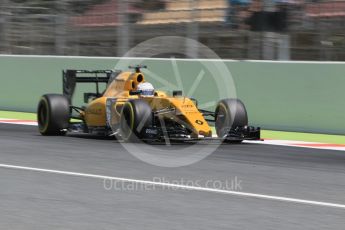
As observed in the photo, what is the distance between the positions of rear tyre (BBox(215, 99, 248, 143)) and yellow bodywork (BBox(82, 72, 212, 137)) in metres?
0.46

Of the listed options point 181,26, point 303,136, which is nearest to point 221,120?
point 303,136

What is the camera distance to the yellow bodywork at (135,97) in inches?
476

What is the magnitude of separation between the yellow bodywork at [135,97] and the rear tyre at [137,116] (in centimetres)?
38

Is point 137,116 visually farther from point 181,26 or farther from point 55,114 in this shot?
point 181,26

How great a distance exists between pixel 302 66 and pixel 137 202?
7.90 metres

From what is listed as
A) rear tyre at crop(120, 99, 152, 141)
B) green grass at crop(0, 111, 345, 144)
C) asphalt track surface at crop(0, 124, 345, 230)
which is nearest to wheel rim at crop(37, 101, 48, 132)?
asphalt track surface at crop(0, 124, 345, 230)

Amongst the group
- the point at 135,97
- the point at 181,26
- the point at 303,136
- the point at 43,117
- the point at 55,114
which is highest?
the point at 181,26

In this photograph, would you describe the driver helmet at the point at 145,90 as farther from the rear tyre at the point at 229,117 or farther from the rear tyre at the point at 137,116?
the rear tyre at the point at 229,117

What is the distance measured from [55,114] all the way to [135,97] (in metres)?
1.54

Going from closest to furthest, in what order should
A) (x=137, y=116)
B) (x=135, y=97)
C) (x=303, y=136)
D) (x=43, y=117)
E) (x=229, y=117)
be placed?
(x=137, y=116) → (x=229, y=117) → (x=135, y=97) → (x=43, y=117) → (x=303, y=136)

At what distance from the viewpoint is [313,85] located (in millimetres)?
14430

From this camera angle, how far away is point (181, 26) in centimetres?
1708

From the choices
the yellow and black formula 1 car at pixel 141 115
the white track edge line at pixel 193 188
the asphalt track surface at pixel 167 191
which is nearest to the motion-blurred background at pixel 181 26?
the yellow and black formula 1 car at pixel 141 115

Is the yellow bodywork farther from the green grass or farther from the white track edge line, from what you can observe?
the white track edge line
